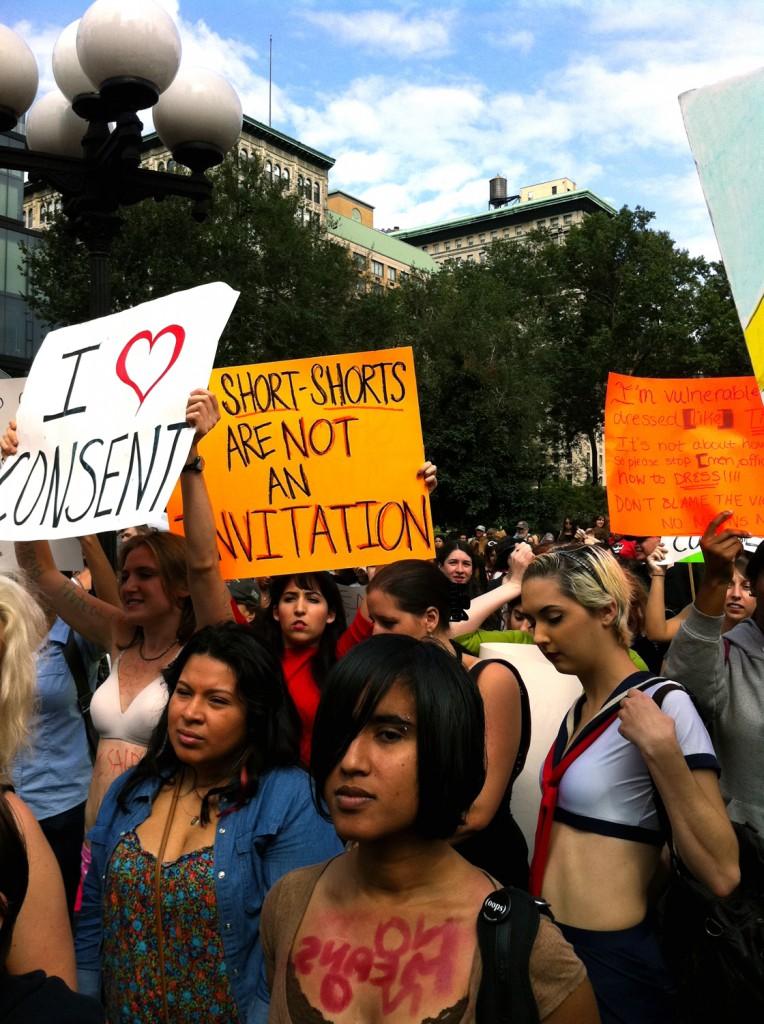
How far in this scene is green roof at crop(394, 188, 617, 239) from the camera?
340ft

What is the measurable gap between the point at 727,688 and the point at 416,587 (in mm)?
938

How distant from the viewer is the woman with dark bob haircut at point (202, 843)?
6.97 ft

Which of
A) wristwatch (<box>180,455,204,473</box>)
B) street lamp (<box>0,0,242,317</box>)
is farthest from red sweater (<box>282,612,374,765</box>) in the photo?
street lamp (<box>0,0,242,317</box>)

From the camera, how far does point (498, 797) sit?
8.56 feet

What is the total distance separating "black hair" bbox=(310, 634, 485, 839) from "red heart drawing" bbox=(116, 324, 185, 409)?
1.75 metres

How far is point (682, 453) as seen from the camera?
4.03m

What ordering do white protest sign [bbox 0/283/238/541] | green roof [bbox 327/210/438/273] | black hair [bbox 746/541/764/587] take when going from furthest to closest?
green roof [bbox 327/210/438/273] < white protest sign [bbox 0/283/238/541] < black hair [bbox 746/541/764/587]

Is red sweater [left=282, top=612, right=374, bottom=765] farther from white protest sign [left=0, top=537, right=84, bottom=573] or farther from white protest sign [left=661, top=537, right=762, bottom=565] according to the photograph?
white protest sign [left=661, top=537, right=762, bottom=565]

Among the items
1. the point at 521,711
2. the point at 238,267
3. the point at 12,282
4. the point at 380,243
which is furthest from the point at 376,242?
the point at 521,711

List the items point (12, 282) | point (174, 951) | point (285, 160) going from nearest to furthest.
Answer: point (174, 951), point (12, 282), point (285, 160)

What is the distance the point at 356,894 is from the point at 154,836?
791mm

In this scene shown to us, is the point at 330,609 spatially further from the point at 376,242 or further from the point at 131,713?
the point at 376,242

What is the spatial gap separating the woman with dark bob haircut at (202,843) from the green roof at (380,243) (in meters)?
78.2

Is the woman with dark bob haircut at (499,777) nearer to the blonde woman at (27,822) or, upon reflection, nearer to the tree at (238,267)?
the blonde woman at (27,822)
